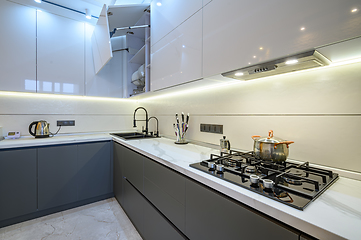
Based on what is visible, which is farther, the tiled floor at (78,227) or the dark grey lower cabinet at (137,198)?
the tiled floor at (78,227)

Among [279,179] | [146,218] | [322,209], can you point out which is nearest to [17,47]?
[146,218]

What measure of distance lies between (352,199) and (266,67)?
0.73m

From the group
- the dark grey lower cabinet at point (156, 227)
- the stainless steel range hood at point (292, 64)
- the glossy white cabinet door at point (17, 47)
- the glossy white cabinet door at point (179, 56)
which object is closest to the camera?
the stainless steel range hood at point (292, 64)

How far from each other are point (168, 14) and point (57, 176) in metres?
2.22

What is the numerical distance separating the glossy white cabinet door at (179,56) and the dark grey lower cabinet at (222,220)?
86 cm

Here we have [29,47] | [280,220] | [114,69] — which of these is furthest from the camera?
[114,69]

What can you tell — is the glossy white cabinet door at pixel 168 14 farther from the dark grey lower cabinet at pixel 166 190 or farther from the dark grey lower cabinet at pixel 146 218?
the dark grey lower cabinet at pixel 146 218

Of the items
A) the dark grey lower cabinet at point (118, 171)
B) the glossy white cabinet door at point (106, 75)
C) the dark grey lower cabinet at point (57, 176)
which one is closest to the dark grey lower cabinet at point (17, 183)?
the dark grey lower cabinet at point (57, 176)

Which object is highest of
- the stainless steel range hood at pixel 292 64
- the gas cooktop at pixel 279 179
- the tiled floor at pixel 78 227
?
the stainless steel range hood at pixel 292 64

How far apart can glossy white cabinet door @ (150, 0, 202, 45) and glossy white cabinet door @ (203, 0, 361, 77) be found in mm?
203

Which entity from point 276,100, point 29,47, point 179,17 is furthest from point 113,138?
point 276,100

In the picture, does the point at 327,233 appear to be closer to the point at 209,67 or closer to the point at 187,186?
the point at 187,186

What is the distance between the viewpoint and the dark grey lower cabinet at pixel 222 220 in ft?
1.90

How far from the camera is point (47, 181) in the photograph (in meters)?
1.97
